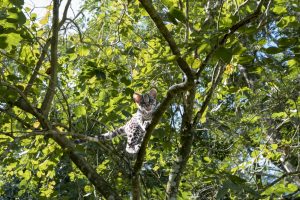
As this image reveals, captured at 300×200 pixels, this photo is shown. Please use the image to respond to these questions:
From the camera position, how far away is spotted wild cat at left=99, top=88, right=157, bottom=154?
10.2 ft

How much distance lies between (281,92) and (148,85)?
152cm

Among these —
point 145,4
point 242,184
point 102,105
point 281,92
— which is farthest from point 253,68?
point 281,92

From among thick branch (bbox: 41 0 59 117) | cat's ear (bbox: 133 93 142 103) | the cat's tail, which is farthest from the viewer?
the cat's tail

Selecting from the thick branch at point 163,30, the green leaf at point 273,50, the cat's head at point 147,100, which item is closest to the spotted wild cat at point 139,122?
the cat's head at point 147,100

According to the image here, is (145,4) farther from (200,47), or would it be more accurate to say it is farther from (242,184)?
(242,184)

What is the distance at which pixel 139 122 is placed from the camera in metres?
3.26

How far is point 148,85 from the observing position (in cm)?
328

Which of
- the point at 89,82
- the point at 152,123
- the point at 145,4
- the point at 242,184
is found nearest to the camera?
the point at 242,184

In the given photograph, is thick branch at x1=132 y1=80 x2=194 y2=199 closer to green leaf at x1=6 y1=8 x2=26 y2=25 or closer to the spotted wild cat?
the spotted wild cat

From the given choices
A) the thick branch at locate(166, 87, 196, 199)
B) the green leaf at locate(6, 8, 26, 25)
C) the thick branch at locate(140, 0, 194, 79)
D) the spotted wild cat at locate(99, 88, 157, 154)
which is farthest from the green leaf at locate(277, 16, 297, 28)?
the spotted wild cat at locate(99, 88, 157, 154)

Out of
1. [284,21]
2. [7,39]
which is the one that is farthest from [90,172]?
[284,21]

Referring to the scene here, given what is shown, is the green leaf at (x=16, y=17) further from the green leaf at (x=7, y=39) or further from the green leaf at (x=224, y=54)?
the green leaf at (x=224, y=54)

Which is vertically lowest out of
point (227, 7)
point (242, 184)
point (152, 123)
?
point (242, 184)

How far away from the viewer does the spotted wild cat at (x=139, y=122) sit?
3118mm
